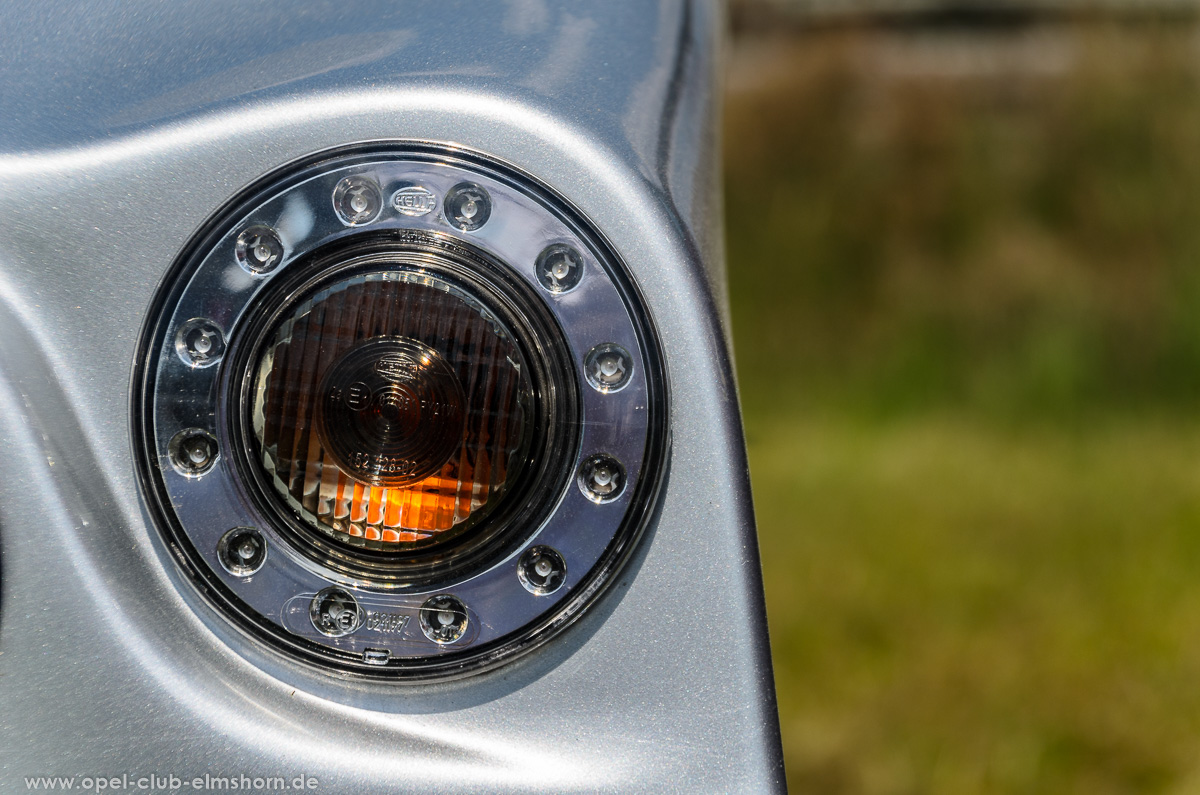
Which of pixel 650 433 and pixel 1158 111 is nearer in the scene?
pixel 650 433

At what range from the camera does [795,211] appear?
17.8ft

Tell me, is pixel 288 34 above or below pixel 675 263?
above

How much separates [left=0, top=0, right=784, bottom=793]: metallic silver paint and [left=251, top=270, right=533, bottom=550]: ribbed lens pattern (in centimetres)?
12

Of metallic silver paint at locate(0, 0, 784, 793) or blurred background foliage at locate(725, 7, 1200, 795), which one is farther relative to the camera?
blurred background foliage at locate(725, 7, 1200, 795)

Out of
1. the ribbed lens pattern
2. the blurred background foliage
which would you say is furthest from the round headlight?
the blurred background foliage

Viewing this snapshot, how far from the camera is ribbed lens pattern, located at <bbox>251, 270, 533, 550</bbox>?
810mm

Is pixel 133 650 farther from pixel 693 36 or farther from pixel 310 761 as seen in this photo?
pixel 693 36

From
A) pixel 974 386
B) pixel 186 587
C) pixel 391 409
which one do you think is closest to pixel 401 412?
pixel 391 409

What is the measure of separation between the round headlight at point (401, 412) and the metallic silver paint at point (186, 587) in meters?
0.02

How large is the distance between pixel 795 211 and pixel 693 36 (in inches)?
173

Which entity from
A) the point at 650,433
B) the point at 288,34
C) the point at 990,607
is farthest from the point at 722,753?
the point at 990,607

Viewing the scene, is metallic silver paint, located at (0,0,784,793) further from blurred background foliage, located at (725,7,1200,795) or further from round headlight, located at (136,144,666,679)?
blurred background foliage, located at (725,7,1200,795)

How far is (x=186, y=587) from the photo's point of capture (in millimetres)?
852

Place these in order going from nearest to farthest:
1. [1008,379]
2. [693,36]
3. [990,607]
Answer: [693,36]
[990,607]
[1008,379]
